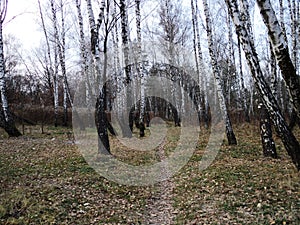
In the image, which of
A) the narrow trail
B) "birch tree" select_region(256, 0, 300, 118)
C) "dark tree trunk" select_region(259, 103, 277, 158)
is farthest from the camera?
"dark tree trunk" select_region(259, 103, 277, 158)

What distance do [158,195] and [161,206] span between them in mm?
697

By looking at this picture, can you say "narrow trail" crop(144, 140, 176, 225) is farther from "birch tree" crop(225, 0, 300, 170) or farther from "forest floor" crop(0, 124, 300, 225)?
"birch tree" crop(225, 0, 300, 170)

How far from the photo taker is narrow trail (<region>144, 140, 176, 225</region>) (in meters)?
5.48

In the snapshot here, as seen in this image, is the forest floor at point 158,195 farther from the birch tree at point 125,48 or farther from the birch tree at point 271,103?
the birch tree at point 125,48

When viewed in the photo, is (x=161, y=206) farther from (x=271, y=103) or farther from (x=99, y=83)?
(x=99, y=83)

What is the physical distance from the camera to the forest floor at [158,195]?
5281 mm

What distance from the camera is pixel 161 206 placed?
6.16m

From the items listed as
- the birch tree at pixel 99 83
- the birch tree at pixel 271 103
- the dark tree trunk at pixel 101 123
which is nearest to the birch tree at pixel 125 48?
the birch tree at pixel 99 83

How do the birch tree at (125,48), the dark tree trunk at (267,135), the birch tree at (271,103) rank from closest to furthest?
1. the birch tree at (271,103)
2. the dark tree trunk at (267,135)
3. the birch tree at (125,48)

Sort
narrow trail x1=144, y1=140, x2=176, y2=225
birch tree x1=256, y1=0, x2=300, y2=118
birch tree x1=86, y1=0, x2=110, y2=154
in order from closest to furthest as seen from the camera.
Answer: birch tree x1=256, y1=0, x2=300, y2=118 → narrow trail x1=144, y1=140, x2=176, y2=225 → birch tree x1=86, y1=0, x2=110, y2=154

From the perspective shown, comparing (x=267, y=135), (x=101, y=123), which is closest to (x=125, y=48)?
(x=101, y=123)

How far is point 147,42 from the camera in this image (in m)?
33.1

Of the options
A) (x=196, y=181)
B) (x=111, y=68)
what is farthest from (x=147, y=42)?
(x=196, y=181)

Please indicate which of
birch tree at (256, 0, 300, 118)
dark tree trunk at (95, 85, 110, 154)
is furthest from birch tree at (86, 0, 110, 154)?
birch tree at (256, 0, 300, 118)
